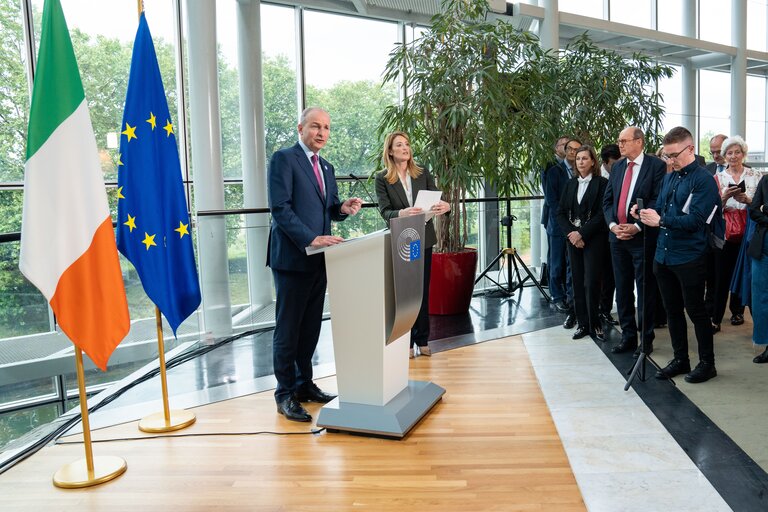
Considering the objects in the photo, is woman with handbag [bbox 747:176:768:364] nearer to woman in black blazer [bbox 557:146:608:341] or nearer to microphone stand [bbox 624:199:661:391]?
microphone stand [bbox 624:199:661:391]

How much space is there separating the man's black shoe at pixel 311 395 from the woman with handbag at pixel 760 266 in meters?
2.95

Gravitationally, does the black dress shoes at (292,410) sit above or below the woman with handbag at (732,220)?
below

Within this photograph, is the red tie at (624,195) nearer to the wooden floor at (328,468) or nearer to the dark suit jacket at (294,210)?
the wooden floor at (328,468)

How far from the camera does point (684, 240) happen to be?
3768 millimetres

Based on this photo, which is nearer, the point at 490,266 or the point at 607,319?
the point at 607,319

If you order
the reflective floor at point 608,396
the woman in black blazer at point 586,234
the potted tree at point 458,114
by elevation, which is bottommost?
the reflective floor at point 608,396

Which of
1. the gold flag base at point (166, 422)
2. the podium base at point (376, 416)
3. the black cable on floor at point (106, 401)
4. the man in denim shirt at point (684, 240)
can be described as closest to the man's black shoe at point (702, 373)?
the man in denim shirt at point (684, 240)

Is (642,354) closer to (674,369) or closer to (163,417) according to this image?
(674,369)

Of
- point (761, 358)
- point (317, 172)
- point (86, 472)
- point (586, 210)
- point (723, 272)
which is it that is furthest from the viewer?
point (723, 272)

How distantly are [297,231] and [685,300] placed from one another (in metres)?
2.42

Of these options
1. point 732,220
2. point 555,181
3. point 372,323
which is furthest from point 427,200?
point 732,220

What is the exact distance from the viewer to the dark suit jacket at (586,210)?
477 cm

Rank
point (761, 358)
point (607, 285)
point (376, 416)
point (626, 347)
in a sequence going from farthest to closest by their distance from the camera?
point (607, 285)
point (626, 347)
point (761, 358)
point (376, 416)

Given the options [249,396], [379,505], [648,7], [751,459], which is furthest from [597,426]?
[648,7]
